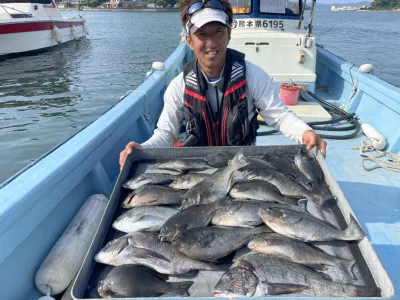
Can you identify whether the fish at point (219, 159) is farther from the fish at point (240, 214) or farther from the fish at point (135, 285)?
→ the fish at point (135, 285)

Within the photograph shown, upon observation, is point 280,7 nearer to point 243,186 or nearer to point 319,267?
point 243,186

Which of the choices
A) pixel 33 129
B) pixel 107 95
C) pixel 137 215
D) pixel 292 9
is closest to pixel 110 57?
pixel 107 95

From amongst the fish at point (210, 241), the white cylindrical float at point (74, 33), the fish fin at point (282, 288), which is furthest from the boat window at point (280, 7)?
the white cylindrical float at point (74, 33)

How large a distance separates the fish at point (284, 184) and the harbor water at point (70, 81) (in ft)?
18.4

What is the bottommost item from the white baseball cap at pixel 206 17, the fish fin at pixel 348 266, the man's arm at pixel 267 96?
the fish fin at pixel 348 266

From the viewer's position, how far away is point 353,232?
1.61 meters

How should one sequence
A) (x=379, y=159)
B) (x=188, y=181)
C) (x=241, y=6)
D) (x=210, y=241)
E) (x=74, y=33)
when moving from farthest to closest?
(x=74, y=33) → (x=241, y=6) → (x=379, y=159) → (x=188, y=181) → (x=210, y=241)

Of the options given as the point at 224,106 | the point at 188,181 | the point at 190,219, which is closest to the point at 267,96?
the point at 224,106

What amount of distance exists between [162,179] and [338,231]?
1.17m

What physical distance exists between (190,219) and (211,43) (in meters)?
1.46

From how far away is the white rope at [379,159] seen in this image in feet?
12.7

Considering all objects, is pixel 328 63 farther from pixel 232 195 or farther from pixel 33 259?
pixel 33 259

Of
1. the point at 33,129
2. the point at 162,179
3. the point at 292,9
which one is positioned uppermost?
the point at 292,9

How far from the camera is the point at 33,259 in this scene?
207 centimetres
